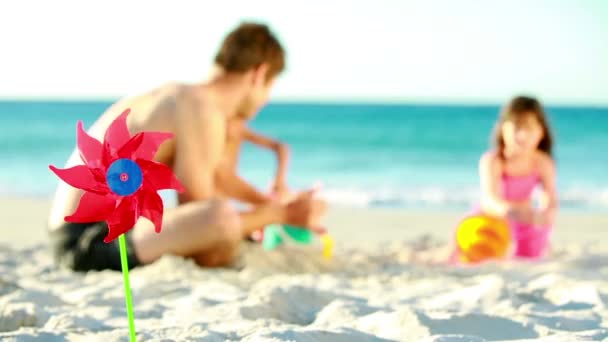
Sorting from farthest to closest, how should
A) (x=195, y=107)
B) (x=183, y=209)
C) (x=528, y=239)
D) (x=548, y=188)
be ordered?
(x=548, y=188) < (x=528, y=239) < (x=195, y=107) < (x=183, y=209)

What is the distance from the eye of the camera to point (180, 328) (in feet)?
7.16

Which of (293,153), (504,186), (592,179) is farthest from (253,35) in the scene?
(293,153)

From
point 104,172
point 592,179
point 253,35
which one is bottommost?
point 592,179

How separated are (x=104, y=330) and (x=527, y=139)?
10.2 feet

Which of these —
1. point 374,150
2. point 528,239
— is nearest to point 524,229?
point 528,239

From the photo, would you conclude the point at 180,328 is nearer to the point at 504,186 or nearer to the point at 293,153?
the point at 504,186

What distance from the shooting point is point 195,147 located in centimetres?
343

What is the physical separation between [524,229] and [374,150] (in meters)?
14.3

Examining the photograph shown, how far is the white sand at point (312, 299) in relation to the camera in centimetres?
217

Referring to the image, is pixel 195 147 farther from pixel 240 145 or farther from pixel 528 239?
pixel 528 239

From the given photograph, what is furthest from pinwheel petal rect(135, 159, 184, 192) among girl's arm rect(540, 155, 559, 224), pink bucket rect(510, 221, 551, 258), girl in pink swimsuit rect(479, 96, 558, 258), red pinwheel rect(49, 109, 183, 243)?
girl's arm rect(540, 155, 559, 224)

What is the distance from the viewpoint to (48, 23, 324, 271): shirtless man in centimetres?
335

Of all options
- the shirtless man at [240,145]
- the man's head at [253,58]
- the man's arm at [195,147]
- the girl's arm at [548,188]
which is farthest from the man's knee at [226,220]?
the girl's arm at [548,188]

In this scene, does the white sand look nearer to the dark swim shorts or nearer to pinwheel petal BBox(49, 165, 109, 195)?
the dark swim shorts
